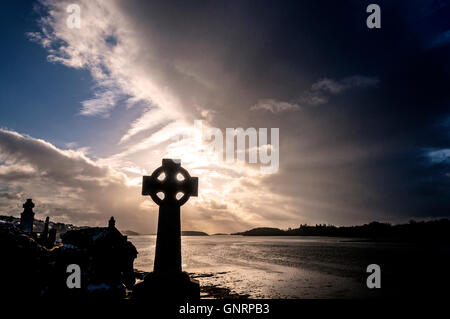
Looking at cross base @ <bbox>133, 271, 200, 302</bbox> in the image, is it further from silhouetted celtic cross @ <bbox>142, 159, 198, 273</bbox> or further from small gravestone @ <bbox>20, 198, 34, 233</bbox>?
small gravestone @ <bbox>20, 198, 34, 233</bbox>

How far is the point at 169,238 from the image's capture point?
526cm

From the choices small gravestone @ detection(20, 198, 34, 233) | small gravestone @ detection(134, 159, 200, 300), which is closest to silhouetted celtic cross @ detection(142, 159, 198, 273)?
small gravestone @ detection(134, 159, 200, 300)

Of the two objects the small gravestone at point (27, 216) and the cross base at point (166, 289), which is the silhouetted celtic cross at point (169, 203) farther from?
the small gravestone at point (27, 216)

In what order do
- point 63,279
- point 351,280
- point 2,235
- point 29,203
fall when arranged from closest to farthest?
1. point 2,235
2. point 63,279
3. point 29,203
4. point 351,280

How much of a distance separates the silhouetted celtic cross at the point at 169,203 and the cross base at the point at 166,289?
0.64 ft

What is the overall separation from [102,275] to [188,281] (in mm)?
5905

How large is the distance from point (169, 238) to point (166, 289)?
98cm

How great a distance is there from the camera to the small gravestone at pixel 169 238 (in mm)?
4840

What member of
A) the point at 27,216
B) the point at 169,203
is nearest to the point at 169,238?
the point at 169,203

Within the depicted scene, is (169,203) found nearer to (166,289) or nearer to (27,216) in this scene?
(166,289)
